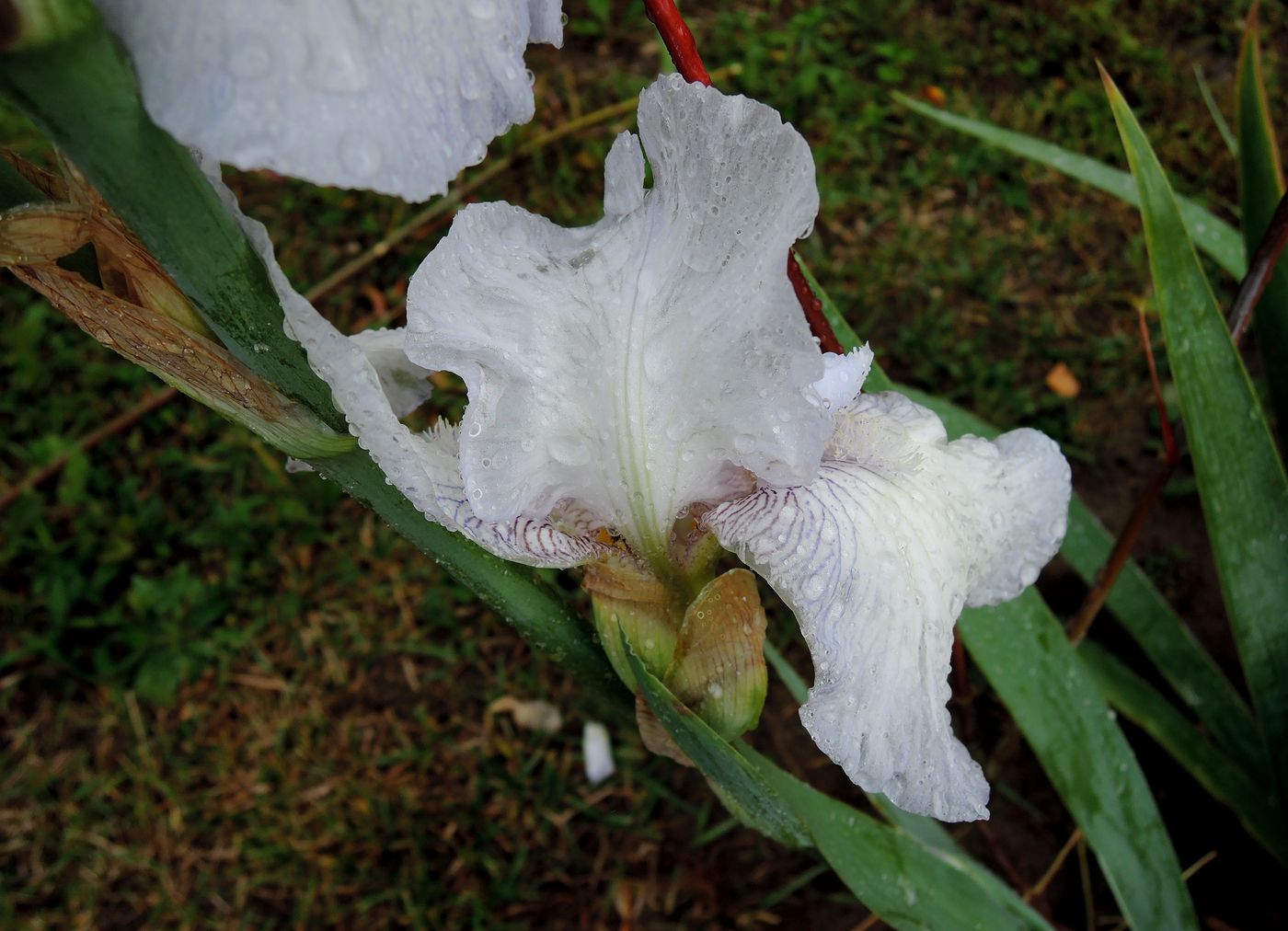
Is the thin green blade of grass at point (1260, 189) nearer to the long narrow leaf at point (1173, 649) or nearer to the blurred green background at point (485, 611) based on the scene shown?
the long narrow leaf at point (1173, 649)

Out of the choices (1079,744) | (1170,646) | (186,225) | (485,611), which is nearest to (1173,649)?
(1170,646)

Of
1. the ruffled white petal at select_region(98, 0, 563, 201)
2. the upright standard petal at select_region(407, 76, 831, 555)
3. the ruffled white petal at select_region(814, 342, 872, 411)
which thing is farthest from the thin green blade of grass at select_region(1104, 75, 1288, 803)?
the ruffled white petal at select_region(98, 0, 563, 201)

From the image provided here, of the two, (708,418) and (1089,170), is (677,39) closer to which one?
(708,418)

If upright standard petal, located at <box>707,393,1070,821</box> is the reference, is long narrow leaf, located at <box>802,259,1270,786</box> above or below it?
below

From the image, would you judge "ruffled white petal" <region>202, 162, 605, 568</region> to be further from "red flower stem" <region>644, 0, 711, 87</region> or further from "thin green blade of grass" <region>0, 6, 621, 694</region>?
"red flower stem" <region>644, 0, 711, 87</region>

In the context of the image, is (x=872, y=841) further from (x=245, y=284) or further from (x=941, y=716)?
(x=245, y=284)

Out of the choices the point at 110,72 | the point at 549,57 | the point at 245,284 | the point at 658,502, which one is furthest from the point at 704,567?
the point at 549,57
